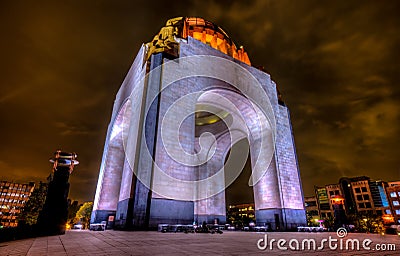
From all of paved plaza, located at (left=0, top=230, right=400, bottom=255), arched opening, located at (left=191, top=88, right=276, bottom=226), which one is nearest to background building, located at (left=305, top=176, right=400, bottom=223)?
arched opening, located at (left=191, top=88, right=276, bottom=226)

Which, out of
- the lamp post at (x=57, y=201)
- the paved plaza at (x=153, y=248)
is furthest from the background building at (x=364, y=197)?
the lamp post at (x=57, y=201)

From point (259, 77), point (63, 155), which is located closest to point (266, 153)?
point (259, 77)

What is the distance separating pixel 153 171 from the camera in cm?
1224

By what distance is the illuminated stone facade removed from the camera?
12.4m

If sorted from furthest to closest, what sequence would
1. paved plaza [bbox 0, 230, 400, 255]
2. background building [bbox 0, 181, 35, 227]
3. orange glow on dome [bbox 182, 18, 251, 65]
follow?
background building [bbox 0, 181, 35, 227], orange glow on dome [bbox 182, 18, 251, 65], paved plaza [bbox 0, 230, 400, 255]

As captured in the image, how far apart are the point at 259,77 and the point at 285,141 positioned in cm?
723

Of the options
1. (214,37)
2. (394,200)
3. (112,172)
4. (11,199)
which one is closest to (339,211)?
(112,172)

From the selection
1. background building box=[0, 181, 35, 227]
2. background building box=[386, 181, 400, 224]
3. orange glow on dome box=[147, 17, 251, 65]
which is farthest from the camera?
background building box=[0, 181, 35, 227]

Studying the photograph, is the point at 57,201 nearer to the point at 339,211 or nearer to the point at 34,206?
the point at 339,211

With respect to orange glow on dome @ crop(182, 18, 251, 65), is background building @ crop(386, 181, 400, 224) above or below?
below

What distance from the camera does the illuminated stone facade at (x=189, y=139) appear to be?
12398mm

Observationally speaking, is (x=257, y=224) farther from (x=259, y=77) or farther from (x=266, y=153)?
(x=259, y=77)

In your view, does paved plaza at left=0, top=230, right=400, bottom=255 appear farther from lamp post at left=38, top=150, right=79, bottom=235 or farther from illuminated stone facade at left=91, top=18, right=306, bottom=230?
illuminated stone facade at left=91, top=18, right=306, bottom=230

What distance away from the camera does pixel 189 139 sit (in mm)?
14312
